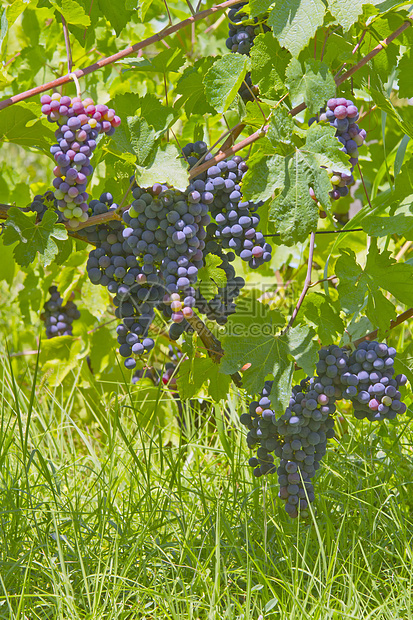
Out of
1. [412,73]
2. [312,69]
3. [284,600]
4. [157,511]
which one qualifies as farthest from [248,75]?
[284,600]

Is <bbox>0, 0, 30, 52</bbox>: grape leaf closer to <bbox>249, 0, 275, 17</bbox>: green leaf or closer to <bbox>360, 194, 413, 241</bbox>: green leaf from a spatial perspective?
<bbox>249, 0, 275, 17</bbox>: green leaf

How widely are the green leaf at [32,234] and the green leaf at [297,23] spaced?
61cm

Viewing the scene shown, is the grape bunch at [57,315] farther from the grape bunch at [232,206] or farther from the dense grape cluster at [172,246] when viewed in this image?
the grape bunch at [232,206]

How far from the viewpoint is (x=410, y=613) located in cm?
125

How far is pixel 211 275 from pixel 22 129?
1.85 feet

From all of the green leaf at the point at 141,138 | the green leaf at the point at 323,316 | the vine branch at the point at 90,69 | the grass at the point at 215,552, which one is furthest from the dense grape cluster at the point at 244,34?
the grass at the point at 215,552

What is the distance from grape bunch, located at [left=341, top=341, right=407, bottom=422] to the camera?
4.75 feet

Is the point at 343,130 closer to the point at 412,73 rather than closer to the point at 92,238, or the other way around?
the point at 412,73

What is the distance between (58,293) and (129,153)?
1.44m

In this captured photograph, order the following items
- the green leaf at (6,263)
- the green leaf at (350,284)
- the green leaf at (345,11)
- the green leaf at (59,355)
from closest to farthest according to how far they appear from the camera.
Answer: the green leaf at (345,11) < the green leaf at (350,284) < the green leaf at (6,263) < the green leaf at (59,355)

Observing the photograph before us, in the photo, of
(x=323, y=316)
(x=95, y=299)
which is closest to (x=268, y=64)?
(x=323, y=316)

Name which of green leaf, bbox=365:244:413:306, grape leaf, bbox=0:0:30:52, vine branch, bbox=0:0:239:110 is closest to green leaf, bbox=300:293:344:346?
green leaf, bbox=365:244:413:306

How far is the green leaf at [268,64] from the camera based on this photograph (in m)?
1.36

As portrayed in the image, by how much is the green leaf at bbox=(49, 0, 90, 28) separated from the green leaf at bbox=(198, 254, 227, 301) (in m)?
0.62
